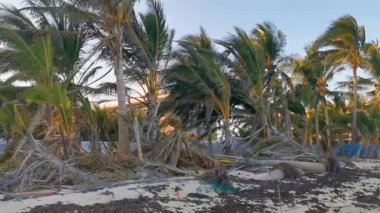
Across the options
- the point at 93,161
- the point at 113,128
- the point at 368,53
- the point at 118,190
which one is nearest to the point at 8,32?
the point at 93,161

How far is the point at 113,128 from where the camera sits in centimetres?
1742

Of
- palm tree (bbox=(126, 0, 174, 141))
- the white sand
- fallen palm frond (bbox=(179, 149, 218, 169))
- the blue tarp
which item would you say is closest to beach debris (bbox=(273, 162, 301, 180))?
the white sand

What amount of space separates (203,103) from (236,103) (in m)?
2.21

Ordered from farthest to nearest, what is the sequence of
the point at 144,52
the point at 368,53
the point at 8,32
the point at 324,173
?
the point at 368,53, the point at 144,52, the point at 324,173, the point at 8,32

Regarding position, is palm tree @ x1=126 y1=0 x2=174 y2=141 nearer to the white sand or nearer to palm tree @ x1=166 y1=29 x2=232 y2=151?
palm tree @ x1=166 y1=29 x2=232 y2=151

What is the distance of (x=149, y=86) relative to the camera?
51.9ft

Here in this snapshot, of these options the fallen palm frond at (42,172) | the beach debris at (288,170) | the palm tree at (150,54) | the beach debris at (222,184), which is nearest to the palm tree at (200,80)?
the palm tree at (150,54)

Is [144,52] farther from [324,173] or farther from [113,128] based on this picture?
[324,173]

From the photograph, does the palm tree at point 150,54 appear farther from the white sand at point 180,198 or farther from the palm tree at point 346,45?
the palm tree at point 346,45

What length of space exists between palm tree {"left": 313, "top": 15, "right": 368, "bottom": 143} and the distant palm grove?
48mm

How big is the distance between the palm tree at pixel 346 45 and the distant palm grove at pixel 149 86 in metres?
0.05

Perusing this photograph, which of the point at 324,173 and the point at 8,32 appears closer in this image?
the point at 8,32

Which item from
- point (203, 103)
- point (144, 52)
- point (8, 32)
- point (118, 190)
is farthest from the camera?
point (203, 103)

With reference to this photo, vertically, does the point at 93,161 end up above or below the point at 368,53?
below
